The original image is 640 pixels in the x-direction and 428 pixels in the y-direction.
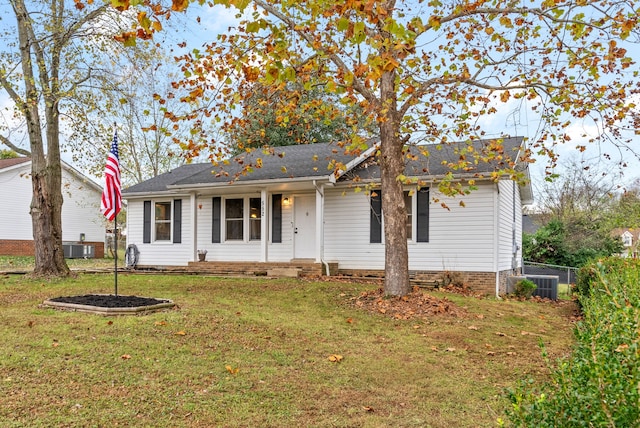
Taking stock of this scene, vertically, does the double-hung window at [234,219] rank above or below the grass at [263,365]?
above

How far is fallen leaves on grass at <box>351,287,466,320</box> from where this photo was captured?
8203 mm

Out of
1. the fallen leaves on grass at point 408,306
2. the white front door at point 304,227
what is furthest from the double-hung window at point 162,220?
the fallen leaves on grass at point 408,306

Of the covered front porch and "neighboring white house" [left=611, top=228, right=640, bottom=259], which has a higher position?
"neighboring white house" [left=611, top=228, right=640, bottom=259]

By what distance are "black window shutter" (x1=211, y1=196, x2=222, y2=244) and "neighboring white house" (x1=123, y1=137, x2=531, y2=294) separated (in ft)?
0.11

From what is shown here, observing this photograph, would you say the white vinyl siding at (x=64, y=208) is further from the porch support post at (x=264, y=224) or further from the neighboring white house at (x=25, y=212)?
the porch support post at (x=264, y=224)

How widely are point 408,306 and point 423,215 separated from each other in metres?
5.20

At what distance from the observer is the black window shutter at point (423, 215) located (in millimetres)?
13258

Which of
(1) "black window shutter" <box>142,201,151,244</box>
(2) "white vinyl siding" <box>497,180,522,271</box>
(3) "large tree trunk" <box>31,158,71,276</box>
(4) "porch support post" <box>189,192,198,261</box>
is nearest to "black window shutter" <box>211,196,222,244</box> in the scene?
(4) "porch support post" <box>189,192,198,261</box>

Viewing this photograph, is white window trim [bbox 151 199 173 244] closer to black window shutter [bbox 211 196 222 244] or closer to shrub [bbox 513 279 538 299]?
black window shutter [bbox 211 196 222 244]

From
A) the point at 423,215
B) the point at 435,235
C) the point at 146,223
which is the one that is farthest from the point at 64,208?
the point at 435,235

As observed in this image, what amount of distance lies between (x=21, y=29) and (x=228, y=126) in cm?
713

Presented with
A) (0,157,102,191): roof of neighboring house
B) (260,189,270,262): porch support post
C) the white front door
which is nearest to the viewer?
(260,189,270,262): porch support post

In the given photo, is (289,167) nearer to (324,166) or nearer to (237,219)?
(324,166)

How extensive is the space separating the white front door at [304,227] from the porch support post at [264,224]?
0.86 meters
